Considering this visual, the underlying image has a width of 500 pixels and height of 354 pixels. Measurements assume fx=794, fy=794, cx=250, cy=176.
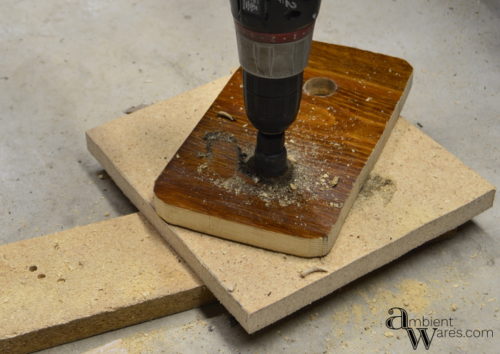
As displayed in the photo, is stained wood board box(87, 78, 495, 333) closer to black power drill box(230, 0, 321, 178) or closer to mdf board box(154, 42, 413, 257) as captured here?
mdf board box(154, 42, 413, 257)

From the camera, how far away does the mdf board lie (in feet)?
5.69

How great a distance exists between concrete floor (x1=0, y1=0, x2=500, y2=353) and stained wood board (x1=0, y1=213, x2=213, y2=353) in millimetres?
57

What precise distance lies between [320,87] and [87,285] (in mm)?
792

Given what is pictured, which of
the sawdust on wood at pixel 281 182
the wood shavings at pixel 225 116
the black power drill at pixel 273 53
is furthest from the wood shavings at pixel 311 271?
the wood shavings at pixel 225 116

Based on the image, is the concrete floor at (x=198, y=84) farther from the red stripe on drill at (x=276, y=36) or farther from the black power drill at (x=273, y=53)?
the red stripe on drill at (x=276, y=36)

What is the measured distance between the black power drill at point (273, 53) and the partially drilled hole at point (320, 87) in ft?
1.25

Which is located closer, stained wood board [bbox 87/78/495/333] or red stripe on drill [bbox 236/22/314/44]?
red stripe on drill [bbox 236/22/314/44]

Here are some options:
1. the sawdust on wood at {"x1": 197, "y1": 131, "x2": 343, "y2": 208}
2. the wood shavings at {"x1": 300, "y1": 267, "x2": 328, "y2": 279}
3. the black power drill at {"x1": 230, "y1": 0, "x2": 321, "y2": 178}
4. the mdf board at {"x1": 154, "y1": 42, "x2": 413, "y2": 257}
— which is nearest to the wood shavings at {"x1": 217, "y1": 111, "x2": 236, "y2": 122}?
the mdf board at {"x1": 154, "y1": 42, "x2": 413, "y2": 257}

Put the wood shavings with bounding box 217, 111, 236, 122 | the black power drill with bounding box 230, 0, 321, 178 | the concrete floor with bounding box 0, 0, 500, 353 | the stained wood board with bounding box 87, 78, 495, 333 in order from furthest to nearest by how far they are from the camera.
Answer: the wood shavings with bounding box 217, 111, 236, 122 → the concrete floor with bounding box 0, 0, 500, 353 → the stained wood board with bounding box 87, 78, 495, 333 → the black power drill with bounding box 230, 0, 321, 178

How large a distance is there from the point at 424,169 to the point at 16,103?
1.24m

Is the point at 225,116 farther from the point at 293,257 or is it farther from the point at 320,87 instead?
the point at 293,257

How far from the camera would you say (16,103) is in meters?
2.41

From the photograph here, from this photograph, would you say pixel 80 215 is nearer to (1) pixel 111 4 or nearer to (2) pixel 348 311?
(2) pixel 348 311

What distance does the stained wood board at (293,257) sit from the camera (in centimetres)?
169
